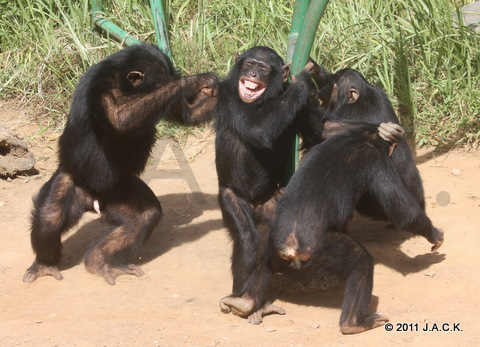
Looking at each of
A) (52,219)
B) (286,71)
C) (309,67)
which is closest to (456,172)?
(309,67)

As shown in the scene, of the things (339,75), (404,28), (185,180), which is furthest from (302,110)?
(404,28)

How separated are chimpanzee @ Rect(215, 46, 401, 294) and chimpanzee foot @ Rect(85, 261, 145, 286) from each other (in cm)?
86

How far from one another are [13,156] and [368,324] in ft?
14.5

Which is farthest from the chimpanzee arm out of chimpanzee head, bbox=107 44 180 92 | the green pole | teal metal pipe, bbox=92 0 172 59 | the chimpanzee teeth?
teal metal pipe, bbox=92 0 172 59

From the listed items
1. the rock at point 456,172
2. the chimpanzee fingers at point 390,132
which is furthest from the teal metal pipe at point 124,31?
the rock at point 456,172

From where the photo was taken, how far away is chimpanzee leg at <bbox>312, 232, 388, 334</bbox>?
→ 4312mm

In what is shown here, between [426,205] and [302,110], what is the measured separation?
1.74 metres

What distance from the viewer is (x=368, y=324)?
4348mm

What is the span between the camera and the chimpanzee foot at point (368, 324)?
4.30 meters

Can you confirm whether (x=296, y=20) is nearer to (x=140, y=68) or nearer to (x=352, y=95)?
(x=352, y=95)

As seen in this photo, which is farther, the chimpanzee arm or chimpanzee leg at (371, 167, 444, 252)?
the chimpanzee arm

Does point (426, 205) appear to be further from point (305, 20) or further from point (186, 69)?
point (186, 69)

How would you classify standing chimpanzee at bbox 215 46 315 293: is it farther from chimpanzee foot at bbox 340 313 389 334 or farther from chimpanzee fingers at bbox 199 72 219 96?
chimpanzee foot at bbox 340 313 389 334

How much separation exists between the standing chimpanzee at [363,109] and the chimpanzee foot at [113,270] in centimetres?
188
